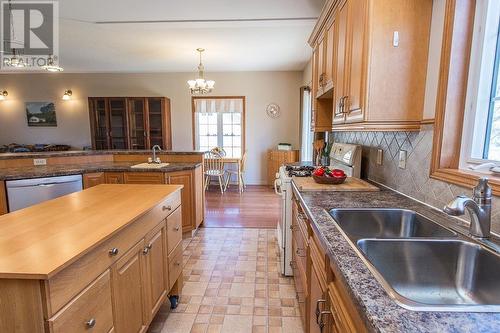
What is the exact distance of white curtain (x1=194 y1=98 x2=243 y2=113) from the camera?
594 cm

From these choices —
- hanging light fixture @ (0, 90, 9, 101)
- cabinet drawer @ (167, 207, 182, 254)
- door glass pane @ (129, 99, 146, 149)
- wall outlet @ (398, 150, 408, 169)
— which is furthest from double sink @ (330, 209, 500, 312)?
hanging light fixture @ (0, 90, 9, 101)

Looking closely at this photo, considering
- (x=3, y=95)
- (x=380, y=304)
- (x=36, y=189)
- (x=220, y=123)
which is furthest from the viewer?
(x=220, y=123)

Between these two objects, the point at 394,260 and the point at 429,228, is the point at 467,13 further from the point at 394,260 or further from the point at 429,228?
the point at 394,260

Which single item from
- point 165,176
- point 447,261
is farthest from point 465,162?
point 165,176

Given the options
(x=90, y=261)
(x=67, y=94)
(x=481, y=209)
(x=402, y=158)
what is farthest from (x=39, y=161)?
(x=481, y=209)

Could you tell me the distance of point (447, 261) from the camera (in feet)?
3.11

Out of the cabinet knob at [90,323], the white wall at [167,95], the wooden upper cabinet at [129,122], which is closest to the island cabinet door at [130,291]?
the cabinet knob at [90,323]

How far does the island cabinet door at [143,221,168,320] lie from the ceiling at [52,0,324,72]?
2266mm

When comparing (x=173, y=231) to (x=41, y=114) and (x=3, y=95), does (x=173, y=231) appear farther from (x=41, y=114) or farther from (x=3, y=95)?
(x=3, y=95)

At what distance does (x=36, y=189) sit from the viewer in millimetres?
2658

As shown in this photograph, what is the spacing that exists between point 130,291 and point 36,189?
210cm

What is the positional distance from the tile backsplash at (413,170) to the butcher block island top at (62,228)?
56.8 inches

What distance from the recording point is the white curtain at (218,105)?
5938 millimetres

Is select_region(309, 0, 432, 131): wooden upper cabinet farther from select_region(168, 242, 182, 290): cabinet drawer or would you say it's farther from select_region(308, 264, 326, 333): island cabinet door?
select_region(168, 242, 182, 290): cabinet drawer
